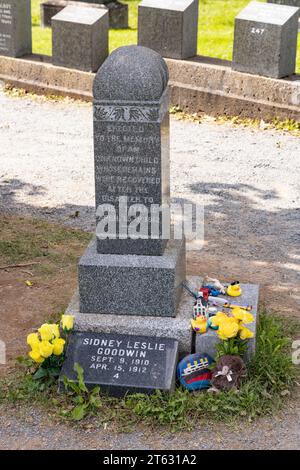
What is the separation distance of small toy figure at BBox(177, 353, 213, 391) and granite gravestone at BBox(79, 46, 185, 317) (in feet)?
1.43

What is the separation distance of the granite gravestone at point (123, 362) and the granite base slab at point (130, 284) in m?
0.23

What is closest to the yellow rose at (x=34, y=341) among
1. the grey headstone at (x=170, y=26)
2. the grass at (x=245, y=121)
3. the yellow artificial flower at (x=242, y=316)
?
the yellow artificial flower at (x=242, y=316)

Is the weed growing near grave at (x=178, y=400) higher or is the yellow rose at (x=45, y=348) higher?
the yellow rose at (x=45, y=348)

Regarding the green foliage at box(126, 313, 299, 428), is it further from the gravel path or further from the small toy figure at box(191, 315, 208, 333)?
Answer: the small toy figure at box(191, 315, 208, 333)

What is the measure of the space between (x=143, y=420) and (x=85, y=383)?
0.46m

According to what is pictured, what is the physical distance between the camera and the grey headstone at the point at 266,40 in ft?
36.7

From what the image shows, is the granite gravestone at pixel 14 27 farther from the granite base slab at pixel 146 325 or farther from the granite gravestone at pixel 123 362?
the granite gravestone at pixel 123 362

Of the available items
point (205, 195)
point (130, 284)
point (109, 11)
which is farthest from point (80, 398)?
point (109, 11)

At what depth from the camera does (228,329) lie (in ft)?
18.2

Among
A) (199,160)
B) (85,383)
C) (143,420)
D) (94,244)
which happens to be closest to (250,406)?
(143,420)

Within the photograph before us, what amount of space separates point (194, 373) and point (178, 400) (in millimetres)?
283

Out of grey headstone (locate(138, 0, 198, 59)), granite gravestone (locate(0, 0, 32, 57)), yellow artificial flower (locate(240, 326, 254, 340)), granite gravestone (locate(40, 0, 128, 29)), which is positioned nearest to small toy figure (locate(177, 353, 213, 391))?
yellow artificial flower (locate(240, 326, 254, 340))

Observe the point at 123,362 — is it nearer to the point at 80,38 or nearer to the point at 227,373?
the point at 227,373

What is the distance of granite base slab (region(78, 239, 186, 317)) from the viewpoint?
5918 mm
